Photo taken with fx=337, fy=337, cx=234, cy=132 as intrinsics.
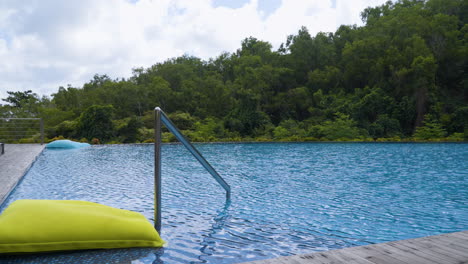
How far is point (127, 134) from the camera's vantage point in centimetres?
1944

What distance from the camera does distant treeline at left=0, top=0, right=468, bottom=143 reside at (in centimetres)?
1827

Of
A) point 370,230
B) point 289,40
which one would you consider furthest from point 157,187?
point 289,40

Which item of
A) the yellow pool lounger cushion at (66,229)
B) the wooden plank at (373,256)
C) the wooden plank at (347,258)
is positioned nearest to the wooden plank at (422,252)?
the wooden plank at (373,256)

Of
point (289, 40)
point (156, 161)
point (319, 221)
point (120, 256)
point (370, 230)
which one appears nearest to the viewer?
point (120, 256)

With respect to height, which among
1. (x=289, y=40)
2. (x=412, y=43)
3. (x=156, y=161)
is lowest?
(x=156, y=161)

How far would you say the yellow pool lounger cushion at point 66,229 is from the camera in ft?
7.60

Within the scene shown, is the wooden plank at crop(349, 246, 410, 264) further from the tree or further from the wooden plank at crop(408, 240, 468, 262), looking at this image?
the tree

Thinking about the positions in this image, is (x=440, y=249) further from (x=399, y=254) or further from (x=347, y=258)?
(x=347, y=258)

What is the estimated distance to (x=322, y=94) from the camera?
22.4 metres

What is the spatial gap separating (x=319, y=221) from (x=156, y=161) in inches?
79.2

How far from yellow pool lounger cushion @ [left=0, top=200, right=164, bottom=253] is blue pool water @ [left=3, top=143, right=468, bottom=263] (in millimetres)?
74

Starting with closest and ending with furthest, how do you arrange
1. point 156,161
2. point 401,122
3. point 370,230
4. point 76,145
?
point 156,161 → point 370,230 → point 76,145 → point 401,122

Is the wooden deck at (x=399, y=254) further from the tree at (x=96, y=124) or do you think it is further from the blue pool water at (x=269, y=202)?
the tree at (x=96, y=124)

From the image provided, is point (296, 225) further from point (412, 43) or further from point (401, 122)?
point (412, 43)
